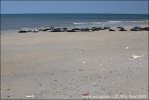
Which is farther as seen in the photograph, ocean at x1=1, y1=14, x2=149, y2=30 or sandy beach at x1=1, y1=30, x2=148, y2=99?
ocean at x1=1, y1=14, x2=149, y2=30

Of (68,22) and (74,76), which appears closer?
(74,76)

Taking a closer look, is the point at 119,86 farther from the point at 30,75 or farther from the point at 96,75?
the point at 30,75

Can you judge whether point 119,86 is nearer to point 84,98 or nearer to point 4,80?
point 84,98

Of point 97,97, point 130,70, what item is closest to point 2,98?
point 97,97

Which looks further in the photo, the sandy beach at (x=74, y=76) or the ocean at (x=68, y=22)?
the ocean at (x=68, y=22)

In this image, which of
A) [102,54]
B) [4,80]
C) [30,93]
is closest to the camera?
[30,93]

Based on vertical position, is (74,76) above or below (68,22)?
above

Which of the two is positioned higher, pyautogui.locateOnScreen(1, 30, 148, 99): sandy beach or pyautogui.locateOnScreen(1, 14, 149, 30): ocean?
pyautogui.locateOnScreen(1, 30, 148, 99): sandy beach

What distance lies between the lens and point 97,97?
926 centimetres

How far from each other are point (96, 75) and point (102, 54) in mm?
5421

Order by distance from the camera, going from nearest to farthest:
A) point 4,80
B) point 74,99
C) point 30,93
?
point 74,99, point 30,93, point 4,80

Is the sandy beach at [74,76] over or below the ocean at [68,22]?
over

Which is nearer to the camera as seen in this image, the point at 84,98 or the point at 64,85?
the point at 84,98

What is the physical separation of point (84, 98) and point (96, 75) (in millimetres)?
2771
